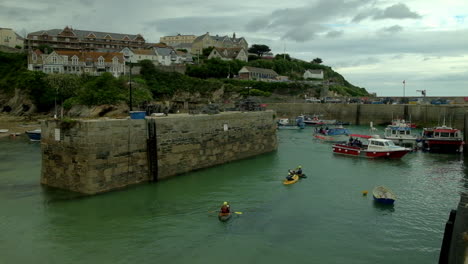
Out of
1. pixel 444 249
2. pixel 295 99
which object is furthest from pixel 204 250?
pixel 295 99

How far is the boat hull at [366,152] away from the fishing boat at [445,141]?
6.08 meters

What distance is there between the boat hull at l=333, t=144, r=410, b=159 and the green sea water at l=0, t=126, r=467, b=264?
5407mm

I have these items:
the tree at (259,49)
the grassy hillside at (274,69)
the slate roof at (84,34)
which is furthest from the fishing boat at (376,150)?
the tree at (259,49)

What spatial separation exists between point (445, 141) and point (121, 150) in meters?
31.2

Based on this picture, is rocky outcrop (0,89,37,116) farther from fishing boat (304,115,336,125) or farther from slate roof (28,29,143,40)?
fishing boat (304,115,336,125)

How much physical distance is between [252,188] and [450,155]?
2379cm

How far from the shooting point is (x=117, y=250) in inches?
594

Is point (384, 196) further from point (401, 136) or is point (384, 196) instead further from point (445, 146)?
point (401, 136)

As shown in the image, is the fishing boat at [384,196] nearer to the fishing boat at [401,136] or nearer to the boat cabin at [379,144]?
the boat cabin at [379,144]

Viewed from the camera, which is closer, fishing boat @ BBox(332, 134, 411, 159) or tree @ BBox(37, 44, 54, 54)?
fishing boat @ BBox(332, 134, 411, 159)

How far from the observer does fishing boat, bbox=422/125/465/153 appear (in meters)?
37.5

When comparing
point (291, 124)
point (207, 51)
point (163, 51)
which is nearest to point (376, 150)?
point (291, 124)

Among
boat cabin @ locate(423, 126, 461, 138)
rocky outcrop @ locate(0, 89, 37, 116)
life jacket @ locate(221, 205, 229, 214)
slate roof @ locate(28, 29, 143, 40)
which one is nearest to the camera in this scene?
life jacket @ locate(221, 205, 229, 214)

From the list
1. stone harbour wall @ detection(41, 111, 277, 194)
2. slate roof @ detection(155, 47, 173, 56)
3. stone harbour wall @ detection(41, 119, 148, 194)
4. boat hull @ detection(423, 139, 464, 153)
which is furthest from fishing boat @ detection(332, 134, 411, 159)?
slate roof @ detection(155, 47, 173, 56)
